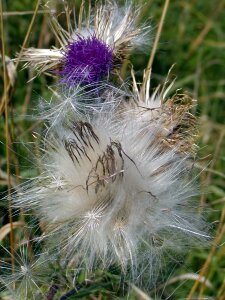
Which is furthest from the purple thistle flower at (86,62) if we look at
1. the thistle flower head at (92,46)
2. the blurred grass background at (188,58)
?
the blurred grass background at (188,58)

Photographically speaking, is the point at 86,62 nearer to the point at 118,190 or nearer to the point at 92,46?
the point at 92,46

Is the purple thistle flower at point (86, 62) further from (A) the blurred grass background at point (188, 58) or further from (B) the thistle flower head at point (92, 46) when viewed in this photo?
(A) the blurred grass background at point (188, 58)

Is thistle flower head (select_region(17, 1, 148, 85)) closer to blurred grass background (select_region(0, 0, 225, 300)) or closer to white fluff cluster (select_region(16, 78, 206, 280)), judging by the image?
white fluff cluster (select_region(16, 78, 206, 280))

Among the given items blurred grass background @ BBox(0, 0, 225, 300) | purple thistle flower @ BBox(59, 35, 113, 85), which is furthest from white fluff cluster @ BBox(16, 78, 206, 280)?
blurred grass background @ BBox(0, 0, 225, 300)

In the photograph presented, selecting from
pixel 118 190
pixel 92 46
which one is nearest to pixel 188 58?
pixel 92 46

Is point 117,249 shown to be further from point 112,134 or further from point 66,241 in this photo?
point 112,134

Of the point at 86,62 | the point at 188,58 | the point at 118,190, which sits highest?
the point at 86,62

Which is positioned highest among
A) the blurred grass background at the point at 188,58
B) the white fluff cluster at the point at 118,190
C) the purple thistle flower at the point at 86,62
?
the purple thistle flower at the point at 86,62

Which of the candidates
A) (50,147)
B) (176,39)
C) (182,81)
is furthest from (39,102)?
(176,39)
